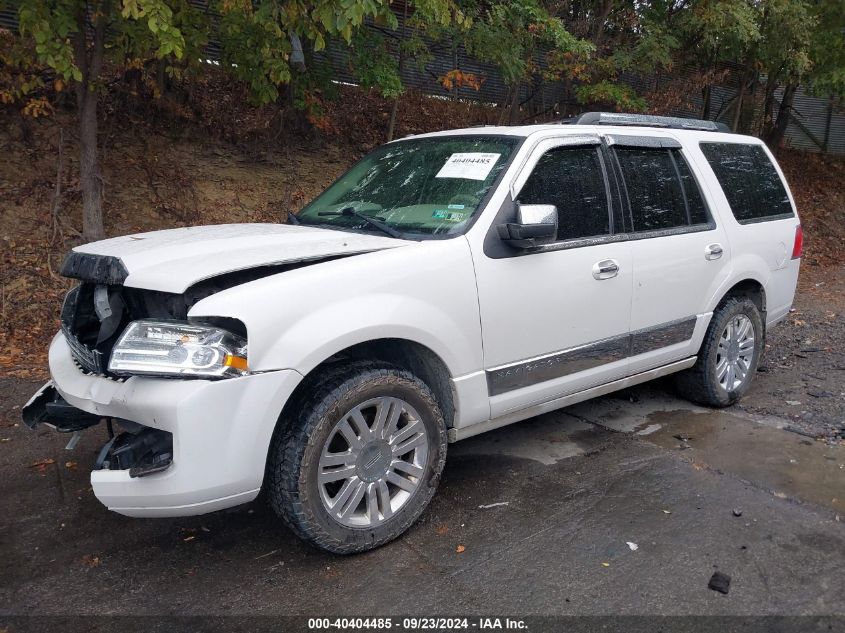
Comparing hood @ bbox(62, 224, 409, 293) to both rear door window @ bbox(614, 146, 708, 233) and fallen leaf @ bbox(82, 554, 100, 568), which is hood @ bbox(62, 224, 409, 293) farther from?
rear door window @ bbox(614, 146, 708, 233)

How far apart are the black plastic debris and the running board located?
3.99 feet

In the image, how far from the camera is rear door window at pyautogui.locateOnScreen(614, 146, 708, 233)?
438 centimetres

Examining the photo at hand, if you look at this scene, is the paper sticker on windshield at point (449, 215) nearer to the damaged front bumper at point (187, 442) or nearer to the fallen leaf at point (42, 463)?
the damaged front bumper at point (187, 442)

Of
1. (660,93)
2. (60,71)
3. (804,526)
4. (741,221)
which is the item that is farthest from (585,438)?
(660,93)

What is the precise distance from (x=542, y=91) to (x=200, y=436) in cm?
1008

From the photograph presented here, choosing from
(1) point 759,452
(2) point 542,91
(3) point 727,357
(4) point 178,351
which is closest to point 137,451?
(4) point 178,351

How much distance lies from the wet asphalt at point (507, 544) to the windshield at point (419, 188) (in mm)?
1468

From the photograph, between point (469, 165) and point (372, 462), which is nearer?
point (372, 462)

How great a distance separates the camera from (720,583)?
9.86 ft

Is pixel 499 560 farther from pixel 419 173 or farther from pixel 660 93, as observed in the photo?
pixel 660 93

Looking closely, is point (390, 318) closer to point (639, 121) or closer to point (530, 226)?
point (530, 226)

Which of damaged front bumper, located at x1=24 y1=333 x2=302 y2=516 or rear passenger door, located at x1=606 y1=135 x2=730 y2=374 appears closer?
damaged front bumper, located at x1=24 y1=333 x2=302 y2=516

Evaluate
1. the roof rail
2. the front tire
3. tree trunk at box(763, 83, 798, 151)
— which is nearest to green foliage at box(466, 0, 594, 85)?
the roof rail

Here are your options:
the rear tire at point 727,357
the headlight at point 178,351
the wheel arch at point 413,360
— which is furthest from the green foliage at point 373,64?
the headlight at point 178,351
